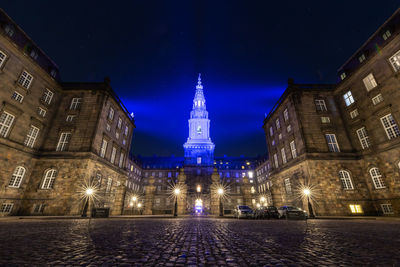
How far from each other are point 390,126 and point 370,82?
6.22m

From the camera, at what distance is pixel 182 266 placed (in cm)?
296

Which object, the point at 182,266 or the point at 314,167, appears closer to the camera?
the point at 182,266

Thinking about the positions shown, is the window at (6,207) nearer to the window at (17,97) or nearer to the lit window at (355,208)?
the window at (17,97)

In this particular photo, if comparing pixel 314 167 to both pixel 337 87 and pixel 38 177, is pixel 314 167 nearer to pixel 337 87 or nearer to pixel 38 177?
pixel 337 87

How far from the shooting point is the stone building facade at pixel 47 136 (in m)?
19.3

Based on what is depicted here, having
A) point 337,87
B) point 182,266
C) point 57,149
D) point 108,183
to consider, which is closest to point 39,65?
point 57,149

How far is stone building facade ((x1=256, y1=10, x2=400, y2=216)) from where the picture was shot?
19.9 meters

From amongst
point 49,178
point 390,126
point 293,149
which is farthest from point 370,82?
point 49,178

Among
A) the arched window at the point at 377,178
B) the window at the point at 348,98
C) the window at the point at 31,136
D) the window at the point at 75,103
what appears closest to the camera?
the arched window at the point at 377,178

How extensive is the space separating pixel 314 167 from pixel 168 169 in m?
51.9

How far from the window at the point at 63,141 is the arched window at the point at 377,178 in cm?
3907

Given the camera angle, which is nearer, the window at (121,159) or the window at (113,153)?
the window at (113,153)

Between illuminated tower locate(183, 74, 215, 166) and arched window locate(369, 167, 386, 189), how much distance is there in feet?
157

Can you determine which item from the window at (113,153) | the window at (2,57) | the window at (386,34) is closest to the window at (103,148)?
the window at (113,153)
